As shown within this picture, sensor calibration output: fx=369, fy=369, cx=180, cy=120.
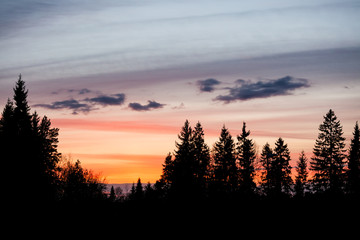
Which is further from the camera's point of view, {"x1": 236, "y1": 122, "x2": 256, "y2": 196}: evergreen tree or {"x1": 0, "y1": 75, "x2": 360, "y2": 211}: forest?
{"x1": 236, "y1": 122, "x2": 256, "y2": 196}: evergreen tree

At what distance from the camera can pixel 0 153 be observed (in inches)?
1478

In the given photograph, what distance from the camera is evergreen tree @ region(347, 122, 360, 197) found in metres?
59.2

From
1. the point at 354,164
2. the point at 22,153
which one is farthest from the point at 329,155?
the point at 22,153

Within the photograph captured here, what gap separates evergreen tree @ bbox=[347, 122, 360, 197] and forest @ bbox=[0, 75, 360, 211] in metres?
0.15

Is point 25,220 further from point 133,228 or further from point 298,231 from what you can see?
point 298,231

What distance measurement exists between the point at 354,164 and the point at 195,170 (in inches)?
1114

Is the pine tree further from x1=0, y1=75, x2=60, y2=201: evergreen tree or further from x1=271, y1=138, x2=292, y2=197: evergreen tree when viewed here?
x1=0, y1=75, x2=60, y2=201: evergreen tree

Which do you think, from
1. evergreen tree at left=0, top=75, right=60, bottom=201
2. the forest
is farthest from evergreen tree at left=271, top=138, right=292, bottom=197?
evergreen tree at left=0, top=75, right=60, bottom=201

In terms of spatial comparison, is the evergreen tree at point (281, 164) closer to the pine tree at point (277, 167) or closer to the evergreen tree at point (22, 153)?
the pine tree at point (277, 167)

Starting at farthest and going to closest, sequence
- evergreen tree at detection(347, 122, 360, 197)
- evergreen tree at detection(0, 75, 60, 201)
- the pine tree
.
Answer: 1. the pine tree
2. evergreen tree at detection(347, 122, 360, 197)
3. evergreen tree at detection(0, 75, 60, 201)

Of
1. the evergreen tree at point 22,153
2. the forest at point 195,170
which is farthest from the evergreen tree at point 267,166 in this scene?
the evergreen tree at point 22,153

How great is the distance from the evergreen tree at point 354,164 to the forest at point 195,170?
0.50 ft

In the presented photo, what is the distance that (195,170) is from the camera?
5594 cm

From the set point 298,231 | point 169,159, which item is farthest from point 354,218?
point 169,159
